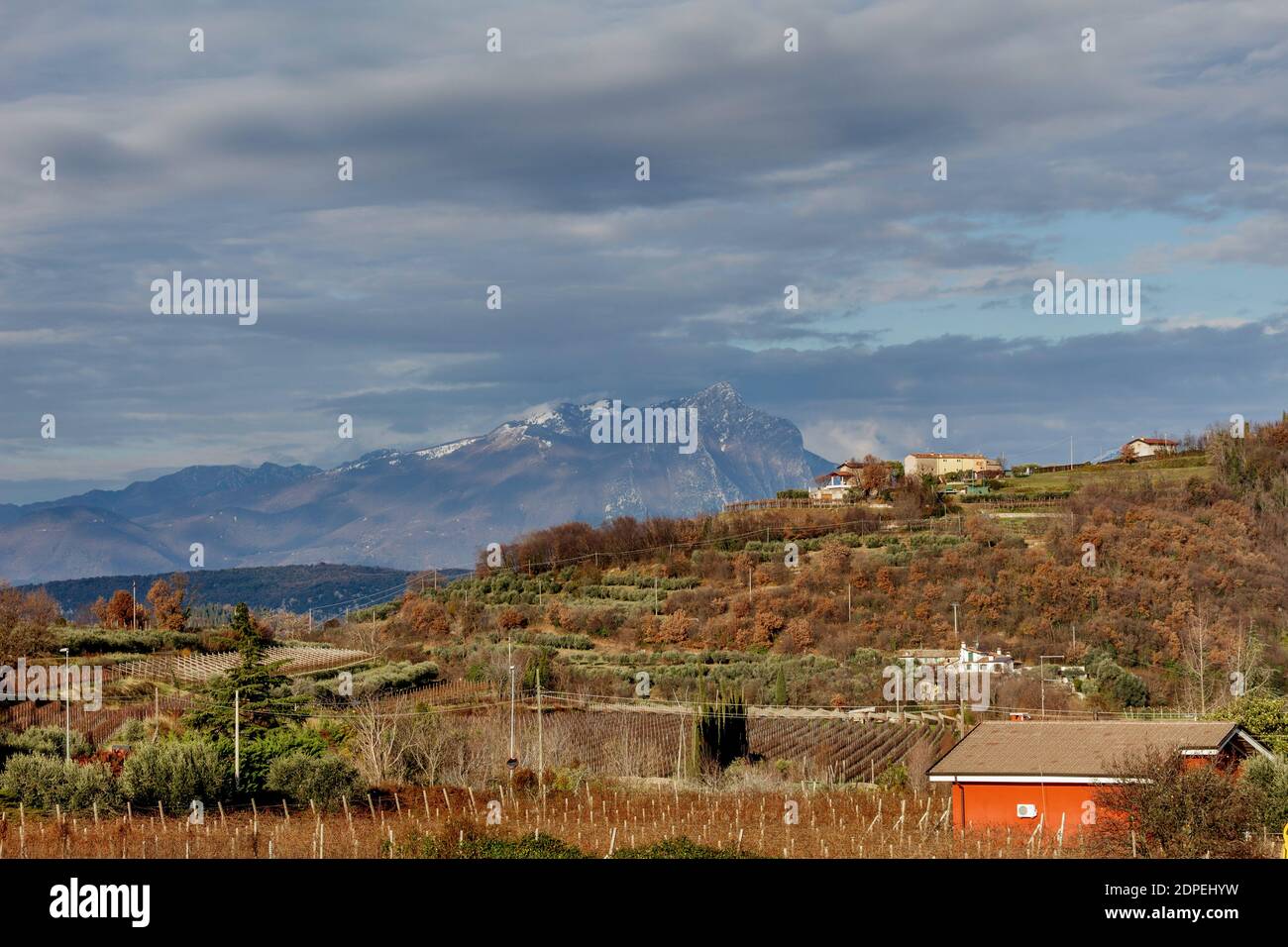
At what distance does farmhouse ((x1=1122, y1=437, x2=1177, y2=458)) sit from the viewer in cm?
13288

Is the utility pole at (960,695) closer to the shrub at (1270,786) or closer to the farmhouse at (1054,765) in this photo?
the farmhouse at (1054,765)

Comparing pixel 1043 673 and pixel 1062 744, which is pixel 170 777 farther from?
pixel 1043 673

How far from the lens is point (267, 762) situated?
1540 inches

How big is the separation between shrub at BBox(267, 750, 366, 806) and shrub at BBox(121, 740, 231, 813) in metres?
1.92

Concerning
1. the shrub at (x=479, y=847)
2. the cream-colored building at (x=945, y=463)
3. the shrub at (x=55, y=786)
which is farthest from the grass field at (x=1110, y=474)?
the shrub at (x=479, y=847)

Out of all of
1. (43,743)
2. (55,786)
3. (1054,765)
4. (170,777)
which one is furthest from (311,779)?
(1054,765)

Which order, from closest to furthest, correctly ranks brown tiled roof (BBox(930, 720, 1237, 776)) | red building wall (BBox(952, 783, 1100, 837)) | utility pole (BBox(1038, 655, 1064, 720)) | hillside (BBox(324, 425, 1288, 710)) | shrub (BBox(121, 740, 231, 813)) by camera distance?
A: shrub (BBox(121, 740, 231, 813)) → red building wall (BBox(952, 783, 1100, 837)) → brown tiled roof (BBox(930, 720, 1237, 776)) → utility pole (BBox(1038, 655, 1064, 720)) → hillside (BBox(324, 425, 1288, 710))

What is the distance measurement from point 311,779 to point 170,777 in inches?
148

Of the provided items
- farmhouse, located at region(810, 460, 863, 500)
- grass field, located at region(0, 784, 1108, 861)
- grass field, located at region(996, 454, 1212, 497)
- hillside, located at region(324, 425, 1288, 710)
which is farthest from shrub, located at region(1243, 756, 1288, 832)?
farmhouse, located at region(810, 460, 863, 500)

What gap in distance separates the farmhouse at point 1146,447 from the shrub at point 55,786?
11346 cm

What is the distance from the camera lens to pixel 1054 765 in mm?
35906

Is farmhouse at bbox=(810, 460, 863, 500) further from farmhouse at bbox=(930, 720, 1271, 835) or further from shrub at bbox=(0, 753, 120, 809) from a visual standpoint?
shrub at bbox=(0, 753, 120, 809)
